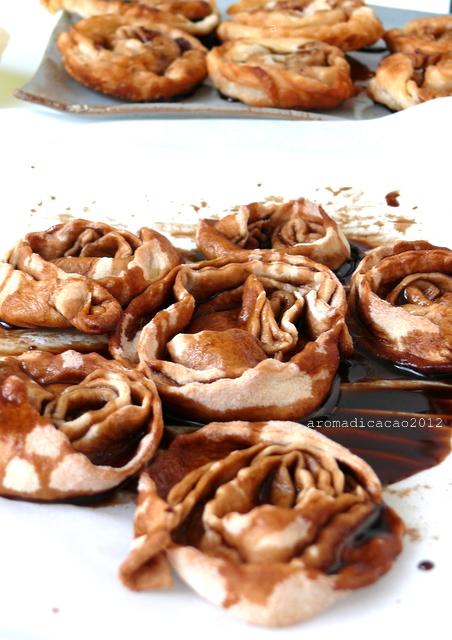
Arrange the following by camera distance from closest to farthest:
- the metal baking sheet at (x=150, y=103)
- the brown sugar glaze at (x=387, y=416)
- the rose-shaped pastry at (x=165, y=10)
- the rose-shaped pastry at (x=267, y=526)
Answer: the rose-shaped pastry at (x=267, y=526) < the brown sugar glaze at (x=387, y=416) < the metal baking sheet at (x=150, y=103) < the rose-shaped pastry at (x=165, y=10)

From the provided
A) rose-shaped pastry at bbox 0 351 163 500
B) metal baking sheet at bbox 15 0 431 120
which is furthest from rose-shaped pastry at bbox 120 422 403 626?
metal baking sheet at bbox 15 0 431 120

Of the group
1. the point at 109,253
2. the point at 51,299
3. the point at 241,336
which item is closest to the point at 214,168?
the point at 109,253

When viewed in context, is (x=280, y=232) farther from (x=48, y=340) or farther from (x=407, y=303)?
(x=48, y=340)

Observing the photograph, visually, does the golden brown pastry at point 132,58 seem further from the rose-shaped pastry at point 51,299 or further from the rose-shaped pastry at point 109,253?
the rose-shaped pastry at point 51,299

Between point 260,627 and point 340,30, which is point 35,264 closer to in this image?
point 260,627

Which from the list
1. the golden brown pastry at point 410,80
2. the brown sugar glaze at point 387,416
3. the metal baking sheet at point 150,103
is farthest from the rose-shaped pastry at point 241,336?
the golden brown pastry at point 410,80

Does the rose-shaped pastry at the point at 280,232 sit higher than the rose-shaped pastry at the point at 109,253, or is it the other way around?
the rose-shaped pastry at the point at 109,253
